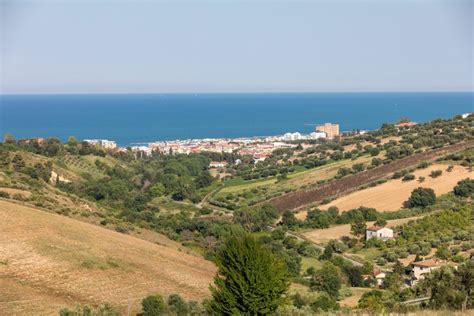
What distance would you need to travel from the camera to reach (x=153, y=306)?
703 inches

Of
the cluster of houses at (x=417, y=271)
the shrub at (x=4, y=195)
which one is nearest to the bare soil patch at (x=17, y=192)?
the shrub at (x=4, y=195)

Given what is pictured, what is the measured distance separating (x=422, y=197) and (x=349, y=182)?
1076 cm

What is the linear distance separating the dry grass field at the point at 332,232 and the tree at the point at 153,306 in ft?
69.8

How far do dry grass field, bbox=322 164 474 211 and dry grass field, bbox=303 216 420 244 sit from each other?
4517 millimetres

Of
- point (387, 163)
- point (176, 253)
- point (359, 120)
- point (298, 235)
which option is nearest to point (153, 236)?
point (176, 253)

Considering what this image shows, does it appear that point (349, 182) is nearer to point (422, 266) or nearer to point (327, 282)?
point (422, 266)

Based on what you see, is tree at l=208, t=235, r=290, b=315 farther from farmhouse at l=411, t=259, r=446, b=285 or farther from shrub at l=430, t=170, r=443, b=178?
shrub at l=430, t=170, r=443, b=178

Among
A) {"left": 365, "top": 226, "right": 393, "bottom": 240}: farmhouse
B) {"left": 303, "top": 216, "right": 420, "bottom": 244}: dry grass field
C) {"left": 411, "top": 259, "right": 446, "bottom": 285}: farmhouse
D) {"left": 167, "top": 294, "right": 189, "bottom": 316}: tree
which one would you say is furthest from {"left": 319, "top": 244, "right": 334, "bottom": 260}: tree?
{"left": 167, "top": 294, "right": 189, "bottom": 316}: tree

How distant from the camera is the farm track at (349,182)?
168 feet

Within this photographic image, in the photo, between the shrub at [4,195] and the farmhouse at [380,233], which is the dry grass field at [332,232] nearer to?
the farmhouse at [380,233]

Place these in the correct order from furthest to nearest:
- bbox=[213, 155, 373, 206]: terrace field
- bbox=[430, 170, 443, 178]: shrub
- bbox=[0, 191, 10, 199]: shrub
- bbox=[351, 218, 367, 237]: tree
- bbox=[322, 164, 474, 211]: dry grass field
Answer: bbox=[213, 155, 373, 206]: terrace field
bbox=[430, 170, 443, 178]: shrub
bbox=[322, 164, 474, 211]: dry grass field
bbox=[351, 218, 367, 237]: tree
bbox=[0, 191, 10, 199]: shrub

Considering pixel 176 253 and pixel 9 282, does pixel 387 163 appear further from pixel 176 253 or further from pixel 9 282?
pixel 9 282

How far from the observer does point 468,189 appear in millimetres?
43531

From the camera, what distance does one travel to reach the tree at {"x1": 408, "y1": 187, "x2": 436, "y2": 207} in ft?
143
